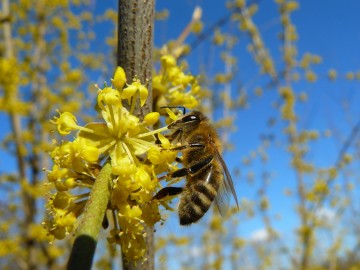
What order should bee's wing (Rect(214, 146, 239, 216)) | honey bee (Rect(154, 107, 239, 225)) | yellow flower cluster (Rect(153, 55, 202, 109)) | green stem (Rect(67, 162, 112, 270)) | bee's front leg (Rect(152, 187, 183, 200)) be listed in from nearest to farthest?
green stem (Rect(67, 162, 112, 270)) < bee's front leg (Rect(152, 187, 183, 200)) < honey bee (Rect(154, 107, 239, 225)) < yellow flower cluster (Rect(153, 55, 202, 109)) < bee's wing (Rect(214, 146, 239, 216))

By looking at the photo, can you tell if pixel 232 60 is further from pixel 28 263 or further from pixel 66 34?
pixel 28 263

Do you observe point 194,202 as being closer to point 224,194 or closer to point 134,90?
point 224,194

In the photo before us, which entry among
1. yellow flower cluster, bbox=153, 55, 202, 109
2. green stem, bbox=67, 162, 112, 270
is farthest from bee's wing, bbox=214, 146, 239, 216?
green stem, bbox=67, 162, 112, 270

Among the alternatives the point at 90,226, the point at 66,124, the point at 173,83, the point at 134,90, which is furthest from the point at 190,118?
the point at 90,226

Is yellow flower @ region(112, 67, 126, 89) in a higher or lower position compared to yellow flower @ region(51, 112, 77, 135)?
higher

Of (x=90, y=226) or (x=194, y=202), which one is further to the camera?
(x=194, y=202)

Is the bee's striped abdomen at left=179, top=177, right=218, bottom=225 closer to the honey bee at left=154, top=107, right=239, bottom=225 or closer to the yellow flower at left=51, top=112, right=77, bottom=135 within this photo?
the honey bee at left=154, top=107, right=239, bottom=225

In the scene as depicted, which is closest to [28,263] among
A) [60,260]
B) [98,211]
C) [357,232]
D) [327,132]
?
[60,260]
